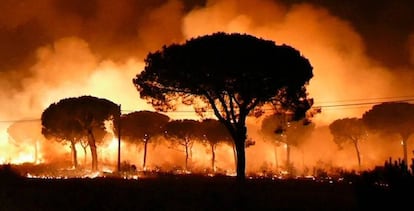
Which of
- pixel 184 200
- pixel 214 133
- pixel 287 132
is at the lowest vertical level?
pixel 184 200

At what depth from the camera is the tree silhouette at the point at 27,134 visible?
72125 millimetres

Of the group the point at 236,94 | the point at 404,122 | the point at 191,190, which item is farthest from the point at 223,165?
the point at 191,190

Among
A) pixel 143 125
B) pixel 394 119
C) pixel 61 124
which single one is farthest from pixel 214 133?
pixel 394 119

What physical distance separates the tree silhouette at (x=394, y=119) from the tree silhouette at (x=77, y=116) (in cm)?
2764

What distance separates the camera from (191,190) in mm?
23297

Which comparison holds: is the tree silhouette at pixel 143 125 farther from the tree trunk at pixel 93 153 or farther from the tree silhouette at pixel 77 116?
the tree trunk at pixel 93 153

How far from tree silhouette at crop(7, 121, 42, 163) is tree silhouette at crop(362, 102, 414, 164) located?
41.5 meters

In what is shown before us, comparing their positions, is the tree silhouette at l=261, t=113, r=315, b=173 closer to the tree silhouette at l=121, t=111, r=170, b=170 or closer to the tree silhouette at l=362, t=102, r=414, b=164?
the tree silhouette at l=362, t=102, r=414, b=164

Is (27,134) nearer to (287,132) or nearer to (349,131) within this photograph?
(287,132)

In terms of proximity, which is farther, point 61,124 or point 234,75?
point 61,124

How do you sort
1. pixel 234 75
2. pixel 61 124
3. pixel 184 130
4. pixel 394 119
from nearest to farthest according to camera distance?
pixel 234 75
pixel 61 124
pixel 394 119
pixel 184 130

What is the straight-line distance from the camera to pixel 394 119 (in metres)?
59.0

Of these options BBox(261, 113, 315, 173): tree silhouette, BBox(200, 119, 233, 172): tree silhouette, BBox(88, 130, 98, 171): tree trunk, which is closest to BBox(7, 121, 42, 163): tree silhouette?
BBox(200, 119, 233, 172): tree silhouette

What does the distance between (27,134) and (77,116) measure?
24334 mm
